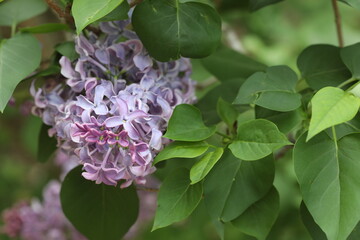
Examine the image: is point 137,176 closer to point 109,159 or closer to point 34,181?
point 109,159

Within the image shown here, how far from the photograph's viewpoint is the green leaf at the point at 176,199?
2.14ft

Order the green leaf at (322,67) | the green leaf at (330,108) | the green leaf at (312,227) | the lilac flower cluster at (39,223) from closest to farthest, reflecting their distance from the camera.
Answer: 1. the green leaf at (330,108)
2. the green leaf at (312,227)
3. the green leaf at (322,67)
4. the lilac flower cluster at (39,223)

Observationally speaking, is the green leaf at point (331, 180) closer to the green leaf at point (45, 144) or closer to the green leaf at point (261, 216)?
the green leaf at point (261, 216)

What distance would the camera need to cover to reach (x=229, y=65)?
0.96 meters

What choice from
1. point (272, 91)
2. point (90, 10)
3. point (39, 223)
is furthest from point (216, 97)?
point (39, 223)

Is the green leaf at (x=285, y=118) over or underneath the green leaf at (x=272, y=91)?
underneath

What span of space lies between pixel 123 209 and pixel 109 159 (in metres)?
0.17

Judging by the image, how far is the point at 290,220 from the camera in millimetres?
1822

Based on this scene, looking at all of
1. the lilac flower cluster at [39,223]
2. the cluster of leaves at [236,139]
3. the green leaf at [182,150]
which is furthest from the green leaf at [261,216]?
the lilac flower cluster at [39,223]

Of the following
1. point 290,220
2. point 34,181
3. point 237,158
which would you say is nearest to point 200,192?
point 237,158

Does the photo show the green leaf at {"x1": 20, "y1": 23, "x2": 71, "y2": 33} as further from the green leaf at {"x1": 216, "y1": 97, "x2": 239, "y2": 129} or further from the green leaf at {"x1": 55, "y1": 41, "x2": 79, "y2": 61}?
the green leaf at {"x1": 216, "y1": 97, "x2": 239, "y2": 129}

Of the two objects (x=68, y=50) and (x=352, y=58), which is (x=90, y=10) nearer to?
(x=68, y=50)

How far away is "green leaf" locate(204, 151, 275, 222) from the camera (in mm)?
681

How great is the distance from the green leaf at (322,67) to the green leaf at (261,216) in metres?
0.17
